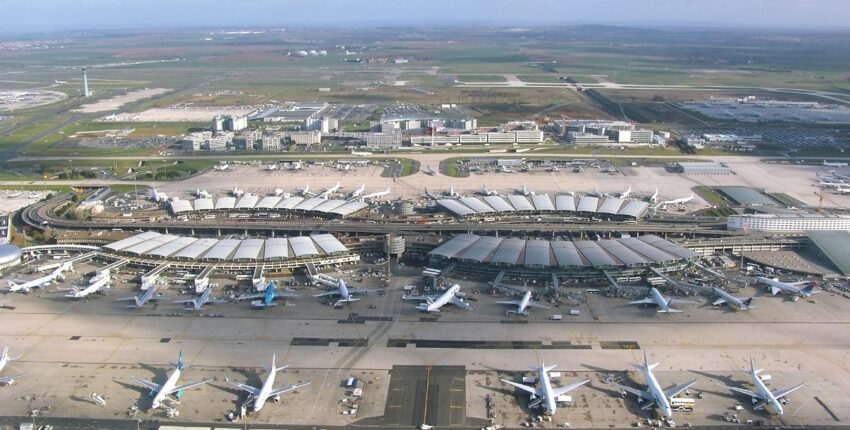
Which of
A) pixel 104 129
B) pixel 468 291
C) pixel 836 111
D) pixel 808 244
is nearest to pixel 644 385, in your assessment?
pixel 468 291

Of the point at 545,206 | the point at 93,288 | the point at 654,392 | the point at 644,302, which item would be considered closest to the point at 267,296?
the point at 93,288

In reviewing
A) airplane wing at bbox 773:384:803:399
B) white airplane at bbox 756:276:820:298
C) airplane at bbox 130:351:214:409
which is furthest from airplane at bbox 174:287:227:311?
white airplane at bbox 756:276:820:298

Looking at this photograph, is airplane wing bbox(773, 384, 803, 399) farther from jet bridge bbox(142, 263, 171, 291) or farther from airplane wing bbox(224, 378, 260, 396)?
jet bridge bbox(142, 263, 171, 291)

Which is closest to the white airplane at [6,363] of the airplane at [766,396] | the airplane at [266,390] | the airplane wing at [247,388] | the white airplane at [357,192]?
the airplane at [266,390]

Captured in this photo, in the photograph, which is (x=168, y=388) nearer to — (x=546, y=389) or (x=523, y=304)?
(x=546, y=389)

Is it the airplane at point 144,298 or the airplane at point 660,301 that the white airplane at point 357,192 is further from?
the airplane at point 660,301

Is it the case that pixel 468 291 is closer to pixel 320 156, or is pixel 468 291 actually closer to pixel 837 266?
pixel 837 266

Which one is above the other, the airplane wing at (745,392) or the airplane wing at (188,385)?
the airplane wing at (745,392)
